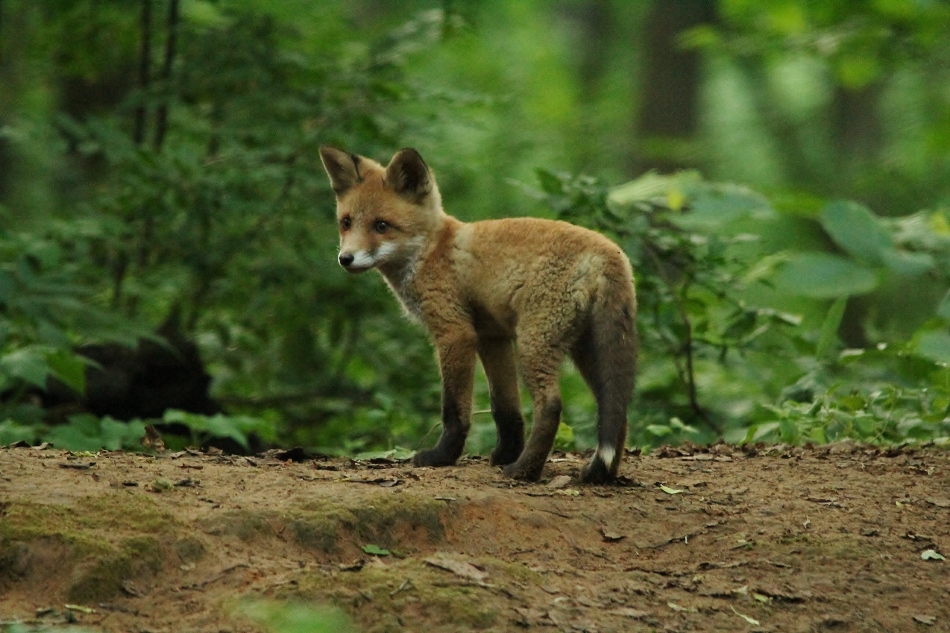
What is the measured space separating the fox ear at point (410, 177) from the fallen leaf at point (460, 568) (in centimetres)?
270

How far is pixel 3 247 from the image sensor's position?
24.8 ft

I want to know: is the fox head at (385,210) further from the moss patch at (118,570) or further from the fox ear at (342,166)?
the moss patch at (118,570)

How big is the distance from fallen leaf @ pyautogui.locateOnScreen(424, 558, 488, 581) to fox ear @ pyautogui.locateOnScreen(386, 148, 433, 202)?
2702mm

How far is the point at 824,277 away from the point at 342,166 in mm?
4735

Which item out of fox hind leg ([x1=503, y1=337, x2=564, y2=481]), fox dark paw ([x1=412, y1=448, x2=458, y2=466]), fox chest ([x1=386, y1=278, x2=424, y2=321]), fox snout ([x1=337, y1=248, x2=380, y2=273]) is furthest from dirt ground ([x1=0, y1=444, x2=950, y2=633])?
fox snout ([x1=337, y1=248, x2=380, y2=273])

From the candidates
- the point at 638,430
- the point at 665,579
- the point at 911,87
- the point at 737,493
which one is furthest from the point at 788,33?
the point at 665,579

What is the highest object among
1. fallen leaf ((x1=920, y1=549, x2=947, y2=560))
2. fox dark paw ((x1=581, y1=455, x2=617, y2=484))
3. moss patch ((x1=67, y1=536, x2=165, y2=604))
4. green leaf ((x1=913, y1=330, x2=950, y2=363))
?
green leaf ((x1=913, y1=330, x2=950, y2=363))

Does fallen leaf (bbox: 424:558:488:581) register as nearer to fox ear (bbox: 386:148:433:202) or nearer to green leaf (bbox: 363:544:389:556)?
green leaf (bbox: 363:544:389:556)

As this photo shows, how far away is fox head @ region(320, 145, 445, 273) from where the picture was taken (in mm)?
6082

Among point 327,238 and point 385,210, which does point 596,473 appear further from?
point 327,238

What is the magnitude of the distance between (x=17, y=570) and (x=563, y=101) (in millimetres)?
25097

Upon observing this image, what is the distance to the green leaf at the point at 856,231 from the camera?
6.81 feet

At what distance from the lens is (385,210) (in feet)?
20.3

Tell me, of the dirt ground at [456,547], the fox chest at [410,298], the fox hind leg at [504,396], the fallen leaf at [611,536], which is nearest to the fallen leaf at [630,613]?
the dirt ground at [456,547]
